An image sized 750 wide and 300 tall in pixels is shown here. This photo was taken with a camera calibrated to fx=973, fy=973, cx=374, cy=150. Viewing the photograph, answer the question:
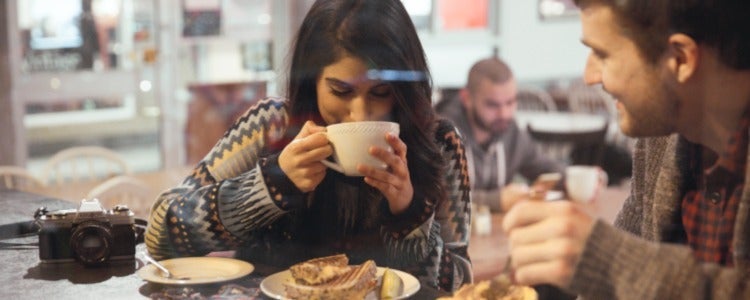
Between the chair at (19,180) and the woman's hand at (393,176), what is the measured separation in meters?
1.74

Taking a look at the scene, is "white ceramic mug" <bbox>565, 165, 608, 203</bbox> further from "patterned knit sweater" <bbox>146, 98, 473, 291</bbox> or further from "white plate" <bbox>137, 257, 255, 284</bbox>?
"white plate" <bbox>137, 257, 255, 284</bbox>

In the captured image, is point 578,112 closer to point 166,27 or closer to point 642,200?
point 166,27

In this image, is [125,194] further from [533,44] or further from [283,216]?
[533,44]

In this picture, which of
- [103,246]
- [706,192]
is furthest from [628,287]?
[103,246]

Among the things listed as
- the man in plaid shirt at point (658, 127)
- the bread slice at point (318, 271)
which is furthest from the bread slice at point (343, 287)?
the man in plaid shirt at point (658, 127)

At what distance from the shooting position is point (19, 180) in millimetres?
3270

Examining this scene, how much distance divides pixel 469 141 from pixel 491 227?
2.39ft

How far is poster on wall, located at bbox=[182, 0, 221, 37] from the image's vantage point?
4.69 metres

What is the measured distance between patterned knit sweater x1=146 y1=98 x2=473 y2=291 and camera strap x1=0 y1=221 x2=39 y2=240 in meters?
0.23

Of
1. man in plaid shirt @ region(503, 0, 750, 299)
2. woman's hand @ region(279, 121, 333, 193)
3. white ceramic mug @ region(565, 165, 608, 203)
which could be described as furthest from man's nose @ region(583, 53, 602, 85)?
white ceramic mug @ region(565, 165, 608, 203)

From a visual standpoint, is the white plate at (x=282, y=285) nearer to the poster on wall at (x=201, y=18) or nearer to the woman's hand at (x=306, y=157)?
the woman's hand at (x=306, y=157)

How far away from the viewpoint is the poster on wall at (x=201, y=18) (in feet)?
15.4

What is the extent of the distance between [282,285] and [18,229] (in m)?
0.66

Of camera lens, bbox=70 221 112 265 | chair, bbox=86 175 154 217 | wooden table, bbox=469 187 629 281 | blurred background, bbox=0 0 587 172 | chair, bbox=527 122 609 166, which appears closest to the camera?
camera lens, bbox=70 221 112 265
